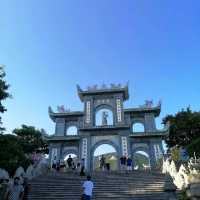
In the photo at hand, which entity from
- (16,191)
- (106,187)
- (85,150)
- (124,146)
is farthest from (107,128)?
(16,191)

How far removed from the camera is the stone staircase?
12.9 metres

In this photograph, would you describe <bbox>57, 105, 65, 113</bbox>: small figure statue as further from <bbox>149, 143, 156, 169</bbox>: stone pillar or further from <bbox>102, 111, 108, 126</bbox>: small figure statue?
<bbox>149, 143, 156, 169</bbox>: stone pillar

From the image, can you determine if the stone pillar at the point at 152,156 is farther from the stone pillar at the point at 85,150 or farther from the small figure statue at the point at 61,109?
the small figure statue at the point at 61,109

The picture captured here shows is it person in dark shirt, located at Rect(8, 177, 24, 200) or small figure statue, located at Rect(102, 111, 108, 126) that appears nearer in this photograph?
person in dark shirt, located at Rect(8, 177, 24, 200)

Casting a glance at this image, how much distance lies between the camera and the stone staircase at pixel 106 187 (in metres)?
12.9

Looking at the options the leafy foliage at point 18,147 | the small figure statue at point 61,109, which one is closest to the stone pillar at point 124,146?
the small figure statue at point 61,109

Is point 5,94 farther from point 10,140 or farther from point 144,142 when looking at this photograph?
point 144,142

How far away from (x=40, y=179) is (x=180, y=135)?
23.8 meters

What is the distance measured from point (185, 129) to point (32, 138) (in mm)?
20927

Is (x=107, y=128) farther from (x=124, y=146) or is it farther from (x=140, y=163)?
(x=140, y=163)

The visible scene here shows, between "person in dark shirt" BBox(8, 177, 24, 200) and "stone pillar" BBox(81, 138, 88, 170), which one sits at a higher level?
"stone pillar" BBox(81, 138, 88, 170)

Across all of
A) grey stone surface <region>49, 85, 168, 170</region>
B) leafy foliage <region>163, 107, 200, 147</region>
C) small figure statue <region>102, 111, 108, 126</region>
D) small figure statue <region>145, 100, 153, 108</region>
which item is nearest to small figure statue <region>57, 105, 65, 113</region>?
grey stone surface <region>49, 85, 168, 170</region>

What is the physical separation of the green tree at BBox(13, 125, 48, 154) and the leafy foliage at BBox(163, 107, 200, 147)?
17.4 m

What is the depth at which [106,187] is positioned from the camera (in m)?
14.3
